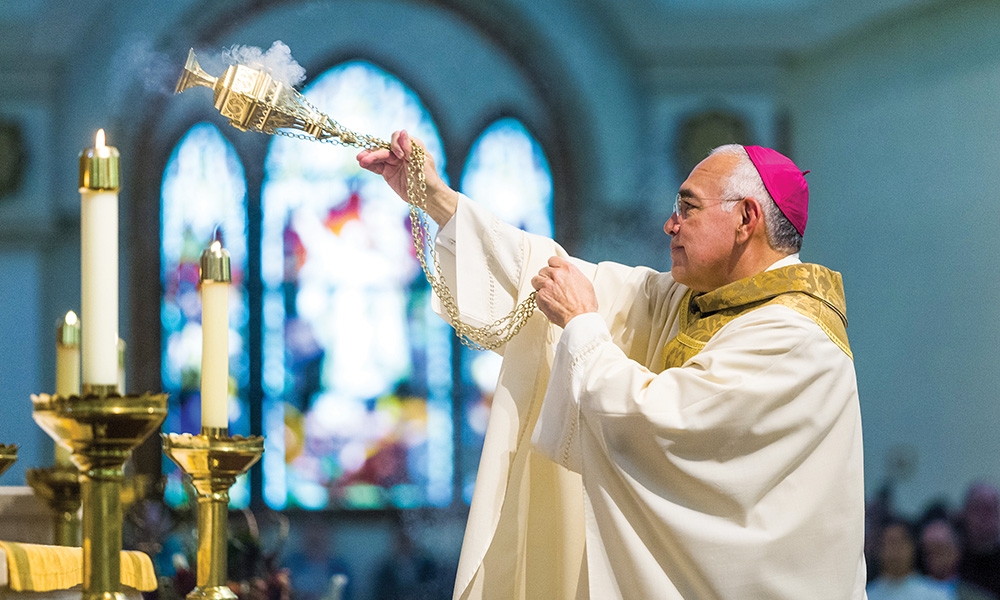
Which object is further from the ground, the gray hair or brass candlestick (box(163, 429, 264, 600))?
the gray hair

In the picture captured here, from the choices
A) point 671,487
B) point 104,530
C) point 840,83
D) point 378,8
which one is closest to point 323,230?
point 378,8

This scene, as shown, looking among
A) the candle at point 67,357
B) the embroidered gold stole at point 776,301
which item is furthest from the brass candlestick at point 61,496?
the embroidered gold stole at point 776,301

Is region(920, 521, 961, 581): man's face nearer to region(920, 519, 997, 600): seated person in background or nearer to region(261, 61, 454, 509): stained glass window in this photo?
region(920, 519, 997, 600): seated person in background

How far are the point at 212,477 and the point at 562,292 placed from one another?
1254 millimetres

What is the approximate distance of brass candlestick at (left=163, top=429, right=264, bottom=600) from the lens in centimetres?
187

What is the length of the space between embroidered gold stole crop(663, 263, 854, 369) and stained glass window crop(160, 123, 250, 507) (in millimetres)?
6059

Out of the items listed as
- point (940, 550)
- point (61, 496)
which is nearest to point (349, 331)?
point (940, 550)

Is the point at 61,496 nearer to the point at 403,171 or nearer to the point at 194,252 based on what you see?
the point at 403,171

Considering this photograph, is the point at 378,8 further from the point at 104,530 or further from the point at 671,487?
the point at 104,530

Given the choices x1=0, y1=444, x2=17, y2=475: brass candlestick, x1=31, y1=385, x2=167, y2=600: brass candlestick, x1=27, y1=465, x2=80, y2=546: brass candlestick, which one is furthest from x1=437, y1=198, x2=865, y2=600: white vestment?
x1=31, y1=385, x2=167, y2=600: brass candlestick

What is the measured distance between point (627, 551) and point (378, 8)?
23.1 ft

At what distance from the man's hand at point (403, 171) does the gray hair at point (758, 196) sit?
740 millimetres

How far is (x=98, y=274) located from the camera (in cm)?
147

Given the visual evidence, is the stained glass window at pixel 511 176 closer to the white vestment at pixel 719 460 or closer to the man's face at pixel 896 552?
the man's face at pixel 896 552
